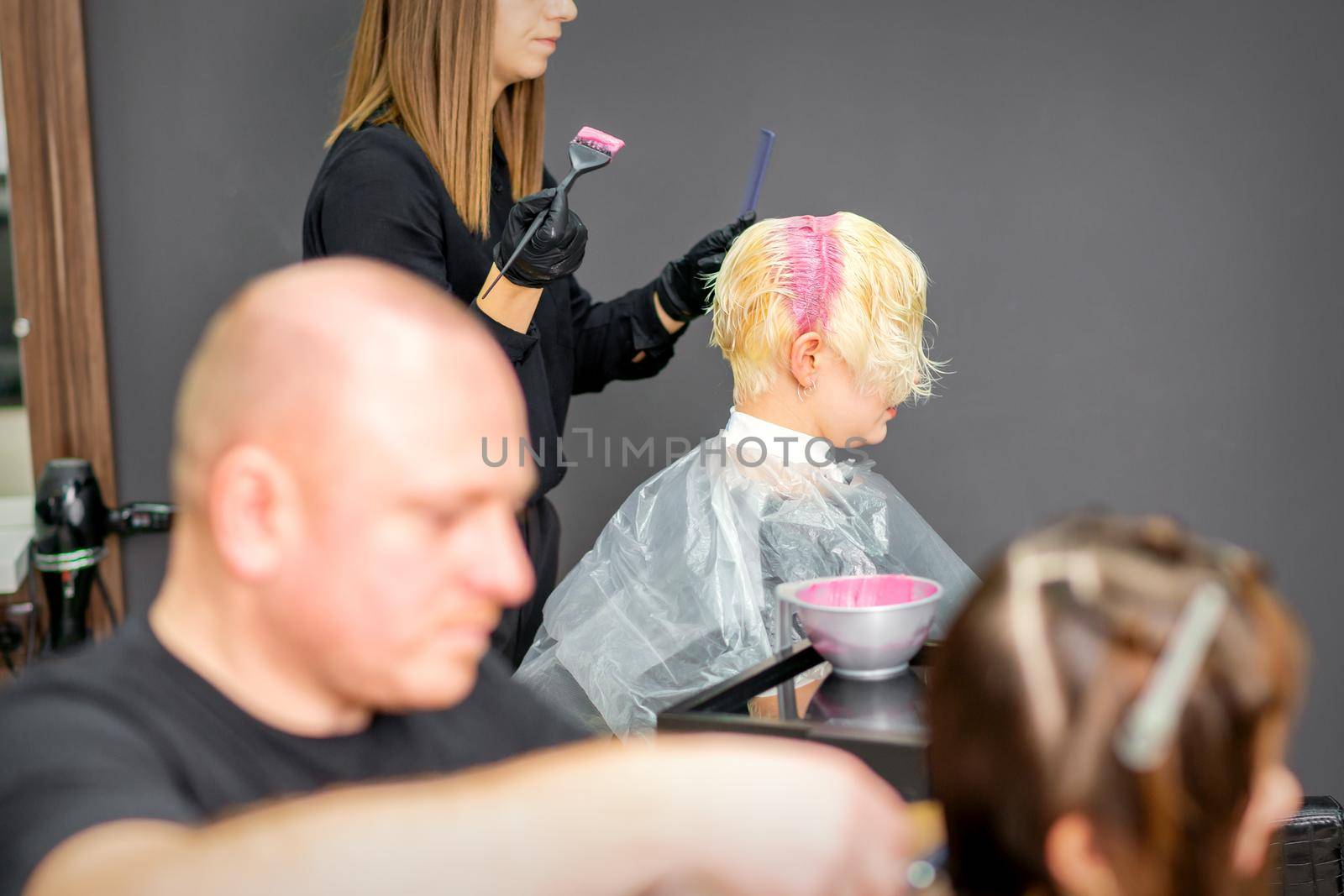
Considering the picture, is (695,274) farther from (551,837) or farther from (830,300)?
(551,837)

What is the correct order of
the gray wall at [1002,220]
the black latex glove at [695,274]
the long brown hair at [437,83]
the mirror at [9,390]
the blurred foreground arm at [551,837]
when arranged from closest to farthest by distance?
the blurred foreground arm at [551,837], the long brown hair at [437,83], the black latex glove at [695,274], the mirror at [9,390], the gray wall at [1002,220]

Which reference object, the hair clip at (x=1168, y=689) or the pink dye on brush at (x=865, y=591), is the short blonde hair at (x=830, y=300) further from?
the hair clip at (x=1168, y=689)

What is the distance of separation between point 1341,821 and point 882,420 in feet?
3.00

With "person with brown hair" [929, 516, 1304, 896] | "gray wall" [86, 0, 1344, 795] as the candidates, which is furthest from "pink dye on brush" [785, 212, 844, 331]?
"person with brown hair" [929, 516, 1304, 896]

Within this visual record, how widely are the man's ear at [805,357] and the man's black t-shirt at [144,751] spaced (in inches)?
49.0

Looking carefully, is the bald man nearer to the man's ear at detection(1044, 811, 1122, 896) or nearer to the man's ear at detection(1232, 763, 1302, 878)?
the man's ear at detection(1044, 811, 1122, 896)

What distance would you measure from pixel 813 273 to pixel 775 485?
0.36 m

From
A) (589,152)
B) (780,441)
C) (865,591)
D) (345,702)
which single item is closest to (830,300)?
(780,441)

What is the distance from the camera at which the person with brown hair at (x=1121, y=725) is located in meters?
0.60

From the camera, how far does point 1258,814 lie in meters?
0.64

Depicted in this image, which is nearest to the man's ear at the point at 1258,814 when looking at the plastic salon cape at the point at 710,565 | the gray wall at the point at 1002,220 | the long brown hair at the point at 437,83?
the plastic salon cape at the point at 710,565

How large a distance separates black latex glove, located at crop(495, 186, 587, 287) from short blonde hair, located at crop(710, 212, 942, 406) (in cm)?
31

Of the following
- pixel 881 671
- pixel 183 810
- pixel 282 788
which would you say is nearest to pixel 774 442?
pixel 881 671

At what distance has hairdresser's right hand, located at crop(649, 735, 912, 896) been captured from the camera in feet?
1.75
